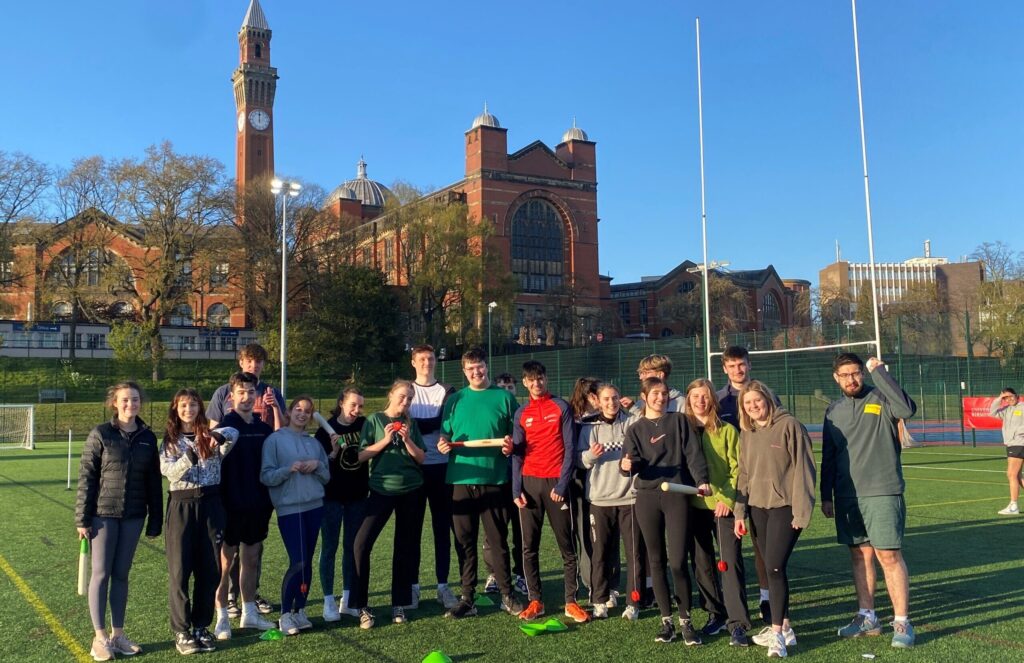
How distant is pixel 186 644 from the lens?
5.21 metres

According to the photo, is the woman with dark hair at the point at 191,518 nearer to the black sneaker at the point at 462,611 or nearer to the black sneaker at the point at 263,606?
the black sneaker at the point at 263,606

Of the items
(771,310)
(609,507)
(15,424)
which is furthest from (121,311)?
(771,310)

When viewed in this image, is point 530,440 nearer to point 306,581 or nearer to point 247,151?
point 306,581

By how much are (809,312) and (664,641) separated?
263 feet

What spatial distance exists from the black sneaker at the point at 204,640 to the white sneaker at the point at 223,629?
20cm

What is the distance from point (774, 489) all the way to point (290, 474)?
10.8 feet

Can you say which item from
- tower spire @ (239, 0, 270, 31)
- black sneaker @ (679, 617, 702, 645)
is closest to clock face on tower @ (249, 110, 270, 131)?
tower spire @ (239, 0, 270, 31)

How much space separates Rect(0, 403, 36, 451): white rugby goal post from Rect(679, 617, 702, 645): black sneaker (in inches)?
1132

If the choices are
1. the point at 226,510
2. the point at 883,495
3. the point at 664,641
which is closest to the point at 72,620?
the point at 226,510

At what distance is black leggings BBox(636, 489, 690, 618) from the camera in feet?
17.7

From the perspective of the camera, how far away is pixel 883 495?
532 cm

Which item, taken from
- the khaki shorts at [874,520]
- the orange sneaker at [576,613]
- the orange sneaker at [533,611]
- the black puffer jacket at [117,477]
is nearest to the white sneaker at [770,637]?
the khaki shorts at [874,520]

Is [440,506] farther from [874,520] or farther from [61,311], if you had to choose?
[61,311]

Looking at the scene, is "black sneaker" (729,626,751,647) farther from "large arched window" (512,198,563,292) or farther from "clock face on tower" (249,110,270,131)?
"clock face on tower" (249,110,270,131)
